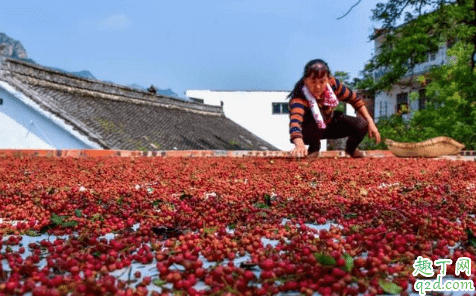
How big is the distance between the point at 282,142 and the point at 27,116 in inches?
837

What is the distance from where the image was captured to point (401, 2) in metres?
16.2

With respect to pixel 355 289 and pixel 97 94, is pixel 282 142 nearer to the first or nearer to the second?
pixel 97 94

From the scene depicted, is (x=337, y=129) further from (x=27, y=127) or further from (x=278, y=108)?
(x=278, y=108)

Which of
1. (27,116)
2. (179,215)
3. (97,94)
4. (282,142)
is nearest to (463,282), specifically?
(179,215)

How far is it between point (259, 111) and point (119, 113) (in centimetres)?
1620

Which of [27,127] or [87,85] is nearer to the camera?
[27,127]

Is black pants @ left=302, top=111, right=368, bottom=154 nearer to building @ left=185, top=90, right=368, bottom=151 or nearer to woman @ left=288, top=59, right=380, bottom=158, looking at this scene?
woman @ left=288, top=59, right=380, bottom=158

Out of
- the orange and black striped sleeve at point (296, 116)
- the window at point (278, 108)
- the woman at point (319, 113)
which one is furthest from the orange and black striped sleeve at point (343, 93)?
the window at point (278, 108)

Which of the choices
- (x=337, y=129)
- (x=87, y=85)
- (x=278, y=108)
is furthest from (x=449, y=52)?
(x=278, y=108)

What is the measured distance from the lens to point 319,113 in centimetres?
645

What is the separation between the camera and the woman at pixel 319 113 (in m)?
6.12

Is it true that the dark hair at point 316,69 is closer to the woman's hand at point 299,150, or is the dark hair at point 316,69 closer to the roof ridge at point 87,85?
the woman's hand at point 299,150

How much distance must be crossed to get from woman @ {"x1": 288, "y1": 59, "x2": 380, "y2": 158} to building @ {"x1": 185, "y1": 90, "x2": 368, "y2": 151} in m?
27.5

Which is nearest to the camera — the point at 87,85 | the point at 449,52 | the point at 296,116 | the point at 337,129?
the point at 296,116
